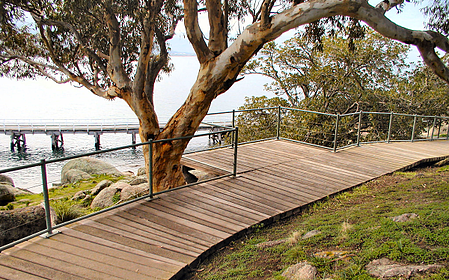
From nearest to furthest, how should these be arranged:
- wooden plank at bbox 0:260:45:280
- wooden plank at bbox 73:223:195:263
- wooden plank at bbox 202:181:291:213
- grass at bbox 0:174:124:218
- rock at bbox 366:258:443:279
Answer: rock at bbox 366:258:443:279 < wooden plank at bbox 0:260:45:280 < wooden plank at bbox 73:223:195:263 < wooden plank at bbox 202:181:291:213 < grass at bbox 0:174:124:218

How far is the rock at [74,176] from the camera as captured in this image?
17094 mm

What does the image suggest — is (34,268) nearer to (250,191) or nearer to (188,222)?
(188,222)

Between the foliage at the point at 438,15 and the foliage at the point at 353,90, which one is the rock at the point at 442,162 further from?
→ the foliage at the point at 353,90

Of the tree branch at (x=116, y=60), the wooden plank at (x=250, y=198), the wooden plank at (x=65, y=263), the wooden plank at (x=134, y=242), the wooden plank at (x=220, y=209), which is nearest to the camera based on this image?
the wooden plank at (x=65, y=263)

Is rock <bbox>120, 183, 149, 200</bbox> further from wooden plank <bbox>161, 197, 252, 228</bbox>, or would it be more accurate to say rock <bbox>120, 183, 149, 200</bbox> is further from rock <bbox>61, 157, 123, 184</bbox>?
rock <bbox>61, 157, 123, 184</bbox>

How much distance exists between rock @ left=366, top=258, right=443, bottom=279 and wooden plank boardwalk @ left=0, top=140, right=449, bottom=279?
5.80ft

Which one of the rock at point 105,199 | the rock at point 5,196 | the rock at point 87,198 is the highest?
the rock at point 105,199

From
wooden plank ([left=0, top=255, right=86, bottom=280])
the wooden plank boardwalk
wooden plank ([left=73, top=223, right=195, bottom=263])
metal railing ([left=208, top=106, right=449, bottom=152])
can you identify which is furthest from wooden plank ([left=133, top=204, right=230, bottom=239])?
metal railing ([left=208, top=106, right=449, bottom=152])

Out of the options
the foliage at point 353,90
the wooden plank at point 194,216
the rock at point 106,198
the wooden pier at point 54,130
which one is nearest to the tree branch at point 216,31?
the wooden plank at point 194,216

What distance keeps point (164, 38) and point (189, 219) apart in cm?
635

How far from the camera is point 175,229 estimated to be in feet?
14.4

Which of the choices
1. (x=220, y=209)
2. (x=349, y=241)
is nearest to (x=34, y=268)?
(x=220, y=209)

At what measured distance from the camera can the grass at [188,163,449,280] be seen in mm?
3141

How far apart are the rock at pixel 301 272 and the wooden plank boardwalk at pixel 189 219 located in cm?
106
